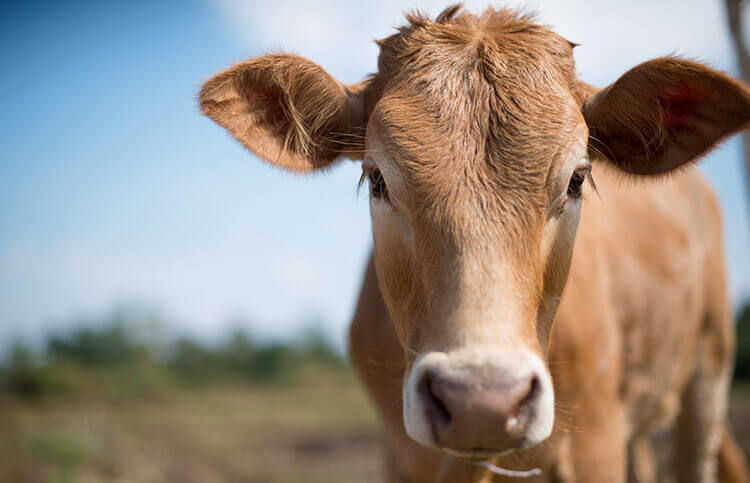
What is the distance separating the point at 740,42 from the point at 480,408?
580 cm

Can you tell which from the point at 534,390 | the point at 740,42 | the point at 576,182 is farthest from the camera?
Result: the point at 740,42

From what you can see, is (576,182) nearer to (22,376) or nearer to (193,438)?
(193,438)

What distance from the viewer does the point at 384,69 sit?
2.80 m

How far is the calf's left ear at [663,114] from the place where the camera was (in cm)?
261

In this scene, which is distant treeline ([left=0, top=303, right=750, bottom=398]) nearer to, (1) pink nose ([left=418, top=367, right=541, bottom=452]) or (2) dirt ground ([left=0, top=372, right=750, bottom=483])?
(2) dirt ground ([left=0, top=372, right=750, bottom=483])

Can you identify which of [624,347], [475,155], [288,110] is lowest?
[624,347]

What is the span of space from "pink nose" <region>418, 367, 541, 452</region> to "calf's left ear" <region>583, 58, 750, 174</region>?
1.47 m

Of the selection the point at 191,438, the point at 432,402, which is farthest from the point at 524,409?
the point at 191,438

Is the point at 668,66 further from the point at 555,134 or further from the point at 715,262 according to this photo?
the point at 715,262

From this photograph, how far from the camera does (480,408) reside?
1.68 meters

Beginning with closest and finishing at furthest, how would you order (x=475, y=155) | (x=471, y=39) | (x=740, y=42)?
(x=475, y=155) → (x=471, y=39) → (x=740, y=42)

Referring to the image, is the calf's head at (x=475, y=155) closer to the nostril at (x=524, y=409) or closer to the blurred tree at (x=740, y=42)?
the nostril at (x=524, y=409)

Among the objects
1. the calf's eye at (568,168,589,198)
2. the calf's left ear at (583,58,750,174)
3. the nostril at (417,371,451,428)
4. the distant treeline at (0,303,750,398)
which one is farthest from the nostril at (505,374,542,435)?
the distant treeline at (0,303,750,398)

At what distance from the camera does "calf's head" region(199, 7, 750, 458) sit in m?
1.79
